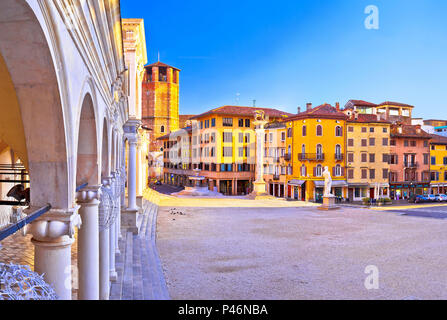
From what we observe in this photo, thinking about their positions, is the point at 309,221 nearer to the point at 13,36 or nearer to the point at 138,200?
the point at 138,200

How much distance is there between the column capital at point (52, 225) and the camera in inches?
121

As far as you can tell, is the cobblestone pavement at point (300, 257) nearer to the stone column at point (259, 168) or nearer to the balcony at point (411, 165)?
the stone column at point (259, 168)

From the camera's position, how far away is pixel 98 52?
5.11 meters

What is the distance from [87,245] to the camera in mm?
5234

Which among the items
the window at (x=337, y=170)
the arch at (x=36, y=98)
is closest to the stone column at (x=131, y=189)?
the arch at (x=36, y=98)

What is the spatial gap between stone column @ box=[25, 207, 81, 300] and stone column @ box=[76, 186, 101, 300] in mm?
2101

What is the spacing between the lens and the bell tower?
243ft

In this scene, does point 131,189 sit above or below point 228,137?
below

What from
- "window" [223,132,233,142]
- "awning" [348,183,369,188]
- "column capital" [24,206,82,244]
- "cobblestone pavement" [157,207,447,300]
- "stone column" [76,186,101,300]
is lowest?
"cobblestone pavement" [157,207,447,300]

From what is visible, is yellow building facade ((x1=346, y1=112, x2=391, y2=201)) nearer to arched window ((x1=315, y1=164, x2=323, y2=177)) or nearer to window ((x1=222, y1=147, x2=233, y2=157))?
arched window ((x1=315, y1=164, x2=323, y2=177))

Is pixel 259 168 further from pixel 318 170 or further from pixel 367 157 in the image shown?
pixel 367 157

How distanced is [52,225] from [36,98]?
3.59 feet

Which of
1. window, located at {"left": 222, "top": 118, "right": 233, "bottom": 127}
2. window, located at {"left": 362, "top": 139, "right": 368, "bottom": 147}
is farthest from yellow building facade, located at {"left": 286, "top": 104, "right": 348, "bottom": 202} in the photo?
window, located at {"left": 222, "top": 118, "right": 233, "bottom": 127}

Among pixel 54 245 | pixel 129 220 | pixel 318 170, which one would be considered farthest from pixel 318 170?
pixel 54 245
